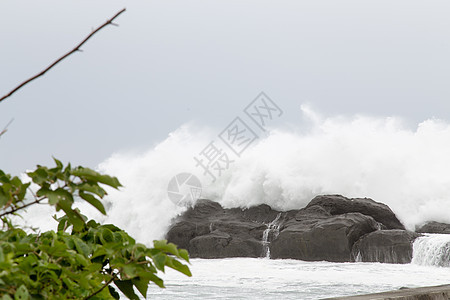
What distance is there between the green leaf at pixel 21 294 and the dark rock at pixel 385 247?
1468 centimetres

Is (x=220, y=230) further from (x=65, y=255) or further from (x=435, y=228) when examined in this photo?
(x=65, y=255)

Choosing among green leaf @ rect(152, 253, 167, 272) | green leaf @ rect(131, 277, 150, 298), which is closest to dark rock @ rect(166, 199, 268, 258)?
green leaf @ rect(131, 277, 150, 298)

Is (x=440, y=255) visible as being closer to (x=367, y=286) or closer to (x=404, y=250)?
(x=404, y=250)

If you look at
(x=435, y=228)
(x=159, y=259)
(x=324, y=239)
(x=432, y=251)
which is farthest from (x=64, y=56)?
(x=435, y=228)

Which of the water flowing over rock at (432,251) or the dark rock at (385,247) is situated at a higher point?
the dark rock at (385,247)

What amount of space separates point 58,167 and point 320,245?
14.9 meters

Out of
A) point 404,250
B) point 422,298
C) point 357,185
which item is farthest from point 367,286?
point 357,185

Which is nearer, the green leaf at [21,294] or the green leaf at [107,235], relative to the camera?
the green leaf at [21,294]

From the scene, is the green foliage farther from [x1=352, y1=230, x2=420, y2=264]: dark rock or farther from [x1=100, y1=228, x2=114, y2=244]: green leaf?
[x1=352, y1=230, x2=420, y2=264]: dark rock

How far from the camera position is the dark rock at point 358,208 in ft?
57.4

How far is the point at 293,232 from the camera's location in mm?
15891

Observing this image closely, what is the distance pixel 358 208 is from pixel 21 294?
17.4 meters

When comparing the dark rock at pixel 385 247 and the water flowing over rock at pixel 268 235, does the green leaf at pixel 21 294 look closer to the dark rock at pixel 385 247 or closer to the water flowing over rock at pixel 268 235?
the dark rock at pixel 385 247

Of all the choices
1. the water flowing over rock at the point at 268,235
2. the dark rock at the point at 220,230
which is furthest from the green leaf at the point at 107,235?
the water flowing over rock at the point at 268,235
